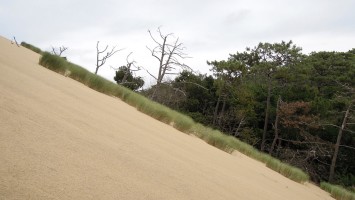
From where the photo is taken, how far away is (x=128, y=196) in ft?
5.32

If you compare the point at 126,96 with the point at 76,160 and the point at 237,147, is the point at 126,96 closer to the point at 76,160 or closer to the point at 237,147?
the point at 237,147

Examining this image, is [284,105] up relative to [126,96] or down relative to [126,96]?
up

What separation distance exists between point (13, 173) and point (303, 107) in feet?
72.8

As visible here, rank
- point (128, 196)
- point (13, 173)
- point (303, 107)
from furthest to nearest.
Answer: point (303, 107) < point (128, 196) < point (13, 173)

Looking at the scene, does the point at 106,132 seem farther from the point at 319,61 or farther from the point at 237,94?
the point at 319,61

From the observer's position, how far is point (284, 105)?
859 inches

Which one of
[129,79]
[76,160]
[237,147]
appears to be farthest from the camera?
[129,79]

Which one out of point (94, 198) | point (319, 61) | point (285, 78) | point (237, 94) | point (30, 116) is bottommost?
point (94, 198)

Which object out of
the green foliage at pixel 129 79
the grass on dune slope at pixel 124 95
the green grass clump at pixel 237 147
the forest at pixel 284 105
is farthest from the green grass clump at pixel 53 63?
the forest at pixel 284 105

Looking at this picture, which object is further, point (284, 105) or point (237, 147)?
point (284, 105)

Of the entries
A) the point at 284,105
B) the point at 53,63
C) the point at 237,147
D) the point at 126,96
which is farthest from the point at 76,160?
the point at 284,105

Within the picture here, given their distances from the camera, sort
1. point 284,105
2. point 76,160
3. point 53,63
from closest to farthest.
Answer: point 76,160
point 53,63
point 284,105

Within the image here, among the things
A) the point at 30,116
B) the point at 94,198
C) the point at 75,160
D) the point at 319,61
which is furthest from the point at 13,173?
the point at 319,61

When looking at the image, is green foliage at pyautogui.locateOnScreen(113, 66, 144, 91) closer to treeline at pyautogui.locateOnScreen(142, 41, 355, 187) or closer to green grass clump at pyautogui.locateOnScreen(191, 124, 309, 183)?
treeline at pyautogui.locateOnScreen(142, 41, 355, 187)
